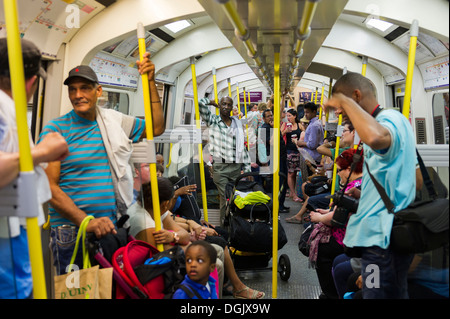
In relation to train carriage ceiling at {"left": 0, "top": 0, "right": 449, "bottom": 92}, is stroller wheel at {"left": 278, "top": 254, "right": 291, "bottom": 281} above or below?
below

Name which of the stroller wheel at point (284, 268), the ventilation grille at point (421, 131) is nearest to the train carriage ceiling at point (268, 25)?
the ventilation grille at point (421, 131)

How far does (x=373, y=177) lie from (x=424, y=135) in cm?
35

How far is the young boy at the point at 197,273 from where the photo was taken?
2.29 meters

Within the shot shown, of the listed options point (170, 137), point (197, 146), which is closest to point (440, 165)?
point (170, 137)

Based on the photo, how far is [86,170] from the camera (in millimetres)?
2389

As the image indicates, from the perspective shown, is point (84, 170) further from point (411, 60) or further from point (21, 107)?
point (411, 60)

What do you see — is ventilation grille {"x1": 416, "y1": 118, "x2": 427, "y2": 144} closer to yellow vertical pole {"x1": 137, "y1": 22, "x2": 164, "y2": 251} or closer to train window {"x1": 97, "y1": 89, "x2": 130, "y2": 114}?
yellow vertical pole {"x1": 137, "y1": 22, "x2": 164, "y2": 251}

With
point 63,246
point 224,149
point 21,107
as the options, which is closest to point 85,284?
point 63,246

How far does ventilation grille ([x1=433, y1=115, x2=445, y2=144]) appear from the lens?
205 cm

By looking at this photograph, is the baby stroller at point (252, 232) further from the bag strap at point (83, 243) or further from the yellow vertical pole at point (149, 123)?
the bag strap at point (83, 243)

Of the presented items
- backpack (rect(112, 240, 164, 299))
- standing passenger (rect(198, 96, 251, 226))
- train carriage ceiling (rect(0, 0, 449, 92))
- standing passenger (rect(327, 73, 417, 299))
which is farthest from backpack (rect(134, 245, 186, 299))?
standing passenger (rect(198, 96, 251, 226))

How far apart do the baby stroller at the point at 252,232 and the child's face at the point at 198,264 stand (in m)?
2.11

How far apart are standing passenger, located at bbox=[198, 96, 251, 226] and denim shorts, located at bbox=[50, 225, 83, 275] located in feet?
12.6
